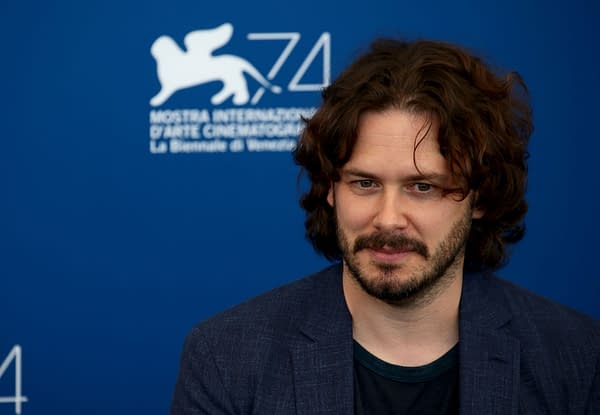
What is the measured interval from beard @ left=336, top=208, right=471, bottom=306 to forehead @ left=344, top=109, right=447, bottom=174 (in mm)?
121

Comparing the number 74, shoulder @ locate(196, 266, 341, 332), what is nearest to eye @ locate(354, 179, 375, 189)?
shoulder @ locate(196, 266, 341, 332)

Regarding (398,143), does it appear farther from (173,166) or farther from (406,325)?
(173,166)

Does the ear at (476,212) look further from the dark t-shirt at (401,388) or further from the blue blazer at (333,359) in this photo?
the dark t-shirt at (401,388)

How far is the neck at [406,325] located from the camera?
168 centimetres

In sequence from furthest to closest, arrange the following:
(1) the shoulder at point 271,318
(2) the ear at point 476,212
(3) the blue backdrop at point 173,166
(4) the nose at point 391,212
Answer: (3) the blue backdrop at point 173,166, (2) the ear at point 476,212, (1) the shoulder at point 271,318, (4) the nose at point 391,212

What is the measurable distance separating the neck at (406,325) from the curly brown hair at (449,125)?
0.17m

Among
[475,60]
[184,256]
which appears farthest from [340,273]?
[184,256]

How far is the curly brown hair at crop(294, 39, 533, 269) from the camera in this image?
1.64 metres

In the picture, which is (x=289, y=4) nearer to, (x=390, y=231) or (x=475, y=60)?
(x=475, y=60)

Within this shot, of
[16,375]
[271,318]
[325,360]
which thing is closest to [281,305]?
[271,318]

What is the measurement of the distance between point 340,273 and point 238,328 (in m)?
0.23

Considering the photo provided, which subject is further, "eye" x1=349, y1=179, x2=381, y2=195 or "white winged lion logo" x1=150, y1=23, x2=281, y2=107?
"white winged lion logo" x1=150, y1=23, x2=281, y2=107

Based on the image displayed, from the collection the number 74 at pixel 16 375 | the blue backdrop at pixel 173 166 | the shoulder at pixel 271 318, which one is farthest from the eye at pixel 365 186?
the number 74 at pixel 16 375

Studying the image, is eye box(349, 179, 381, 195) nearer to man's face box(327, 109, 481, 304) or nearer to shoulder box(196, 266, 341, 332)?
man's face box(327, 109, 481, 304)
